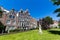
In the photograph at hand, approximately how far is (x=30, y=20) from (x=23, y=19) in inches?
286

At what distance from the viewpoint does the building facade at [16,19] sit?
6838 cm

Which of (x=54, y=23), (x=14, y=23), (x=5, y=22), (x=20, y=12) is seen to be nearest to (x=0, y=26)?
(x=5, y=22)

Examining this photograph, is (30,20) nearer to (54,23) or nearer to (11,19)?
(11,19)

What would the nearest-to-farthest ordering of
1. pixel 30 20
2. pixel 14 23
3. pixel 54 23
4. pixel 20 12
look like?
1. pixel 14 23
2. pixel 20 12
3. pixel 30 20
4. pixel 54 23

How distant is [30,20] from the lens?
86.1 meters

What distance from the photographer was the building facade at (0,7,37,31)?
6838cm

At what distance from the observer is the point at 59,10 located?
127ft

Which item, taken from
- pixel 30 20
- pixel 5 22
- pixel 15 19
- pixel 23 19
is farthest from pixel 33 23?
pixel 5 22

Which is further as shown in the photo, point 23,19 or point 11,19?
point 23,19

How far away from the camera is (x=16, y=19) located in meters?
74.7

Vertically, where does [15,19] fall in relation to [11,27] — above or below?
above

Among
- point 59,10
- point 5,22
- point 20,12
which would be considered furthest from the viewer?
point 20,12

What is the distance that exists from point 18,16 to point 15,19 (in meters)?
3.27

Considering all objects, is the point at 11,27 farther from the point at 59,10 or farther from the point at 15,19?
the point at 59,10
